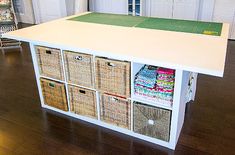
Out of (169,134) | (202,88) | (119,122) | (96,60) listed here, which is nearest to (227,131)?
(169,134)

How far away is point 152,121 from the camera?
6.20ft

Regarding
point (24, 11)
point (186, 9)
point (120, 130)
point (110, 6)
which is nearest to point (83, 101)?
point (120, 130)

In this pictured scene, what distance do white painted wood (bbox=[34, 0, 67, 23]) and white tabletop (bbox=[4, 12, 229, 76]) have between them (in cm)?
315

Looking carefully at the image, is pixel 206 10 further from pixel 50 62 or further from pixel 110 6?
pixel 50 62

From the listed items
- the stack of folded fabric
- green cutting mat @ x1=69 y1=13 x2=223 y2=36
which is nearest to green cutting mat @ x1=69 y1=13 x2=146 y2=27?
green cutting mat @ x1=69 y1=13 x2=223 y2=36

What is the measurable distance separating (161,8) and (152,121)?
3.66 meters

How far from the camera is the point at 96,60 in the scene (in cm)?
191

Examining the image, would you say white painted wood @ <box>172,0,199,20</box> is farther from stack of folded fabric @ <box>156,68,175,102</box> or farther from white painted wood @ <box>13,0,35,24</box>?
white painted wood @ <box>13,0,35,24</box>

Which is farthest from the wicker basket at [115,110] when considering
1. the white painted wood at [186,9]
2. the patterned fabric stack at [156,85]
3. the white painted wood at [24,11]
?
the white painted wood at [24,11]

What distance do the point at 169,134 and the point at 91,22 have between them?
152 cm

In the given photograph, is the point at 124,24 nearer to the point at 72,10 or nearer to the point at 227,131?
the point at 227,131

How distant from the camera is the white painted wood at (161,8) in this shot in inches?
192

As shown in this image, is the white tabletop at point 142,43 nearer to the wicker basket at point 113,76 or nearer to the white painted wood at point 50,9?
the wicker basket at point 113,76

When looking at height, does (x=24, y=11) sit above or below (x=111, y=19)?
below
